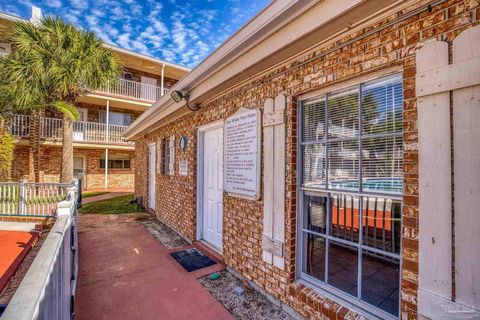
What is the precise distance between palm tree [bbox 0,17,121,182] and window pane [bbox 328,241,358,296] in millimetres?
9424

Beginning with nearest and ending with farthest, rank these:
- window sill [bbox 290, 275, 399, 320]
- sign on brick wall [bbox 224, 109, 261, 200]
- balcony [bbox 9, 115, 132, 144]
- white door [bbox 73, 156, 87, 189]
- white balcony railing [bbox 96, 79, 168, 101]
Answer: window sill [bbox 290, 275, 399, 320] < sign on brick wall [bbox 224, 109, 261, 200] < balcony [bbox 9, 115, 132, 144] < white balcony railing [bbox 96, 79, 168, 101] < white door [bbox 73, 156, 87, 189]

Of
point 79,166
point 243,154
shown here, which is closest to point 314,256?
point 243,154

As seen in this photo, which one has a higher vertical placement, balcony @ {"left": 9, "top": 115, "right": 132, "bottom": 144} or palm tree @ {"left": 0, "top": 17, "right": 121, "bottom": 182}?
palm tree @ {"left": 0, "top": 17, "right": 121, "bottom": 182}

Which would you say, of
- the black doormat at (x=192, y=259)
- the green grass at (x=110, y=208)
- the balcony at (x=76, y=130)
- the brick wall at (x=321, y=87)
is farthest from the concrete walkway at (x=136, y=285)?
the balcony at (x=76, y=130)

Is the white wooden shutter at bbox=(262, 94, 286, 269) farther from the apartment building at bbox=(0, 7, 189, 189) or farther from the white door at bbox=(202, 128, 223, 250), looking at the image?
the apartment building at bbox=(0, 7, 189, 189)

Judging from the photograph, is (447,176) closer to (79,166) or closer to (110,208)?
(110,208)

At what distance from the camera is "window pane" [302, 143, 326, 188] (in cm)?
244

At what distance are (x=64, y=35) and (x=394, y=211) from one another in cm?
1065

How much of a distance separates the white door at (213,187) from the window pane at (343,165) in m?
2.29

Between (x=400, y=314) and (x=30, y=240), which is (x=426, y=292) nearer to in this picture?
(x=400, y=314)

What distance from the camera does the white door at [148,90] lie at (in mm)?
15249

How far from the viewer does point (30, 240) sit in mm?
5246

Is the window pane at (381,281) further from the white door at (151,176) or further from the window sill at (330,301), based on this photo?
the white door at (151,176)

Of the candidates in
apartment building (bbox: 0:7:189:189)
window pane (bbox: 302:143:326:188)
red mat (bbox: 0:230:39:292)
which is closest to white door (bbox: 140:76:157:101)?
apartment building (bbox: 0:7:189:189)
